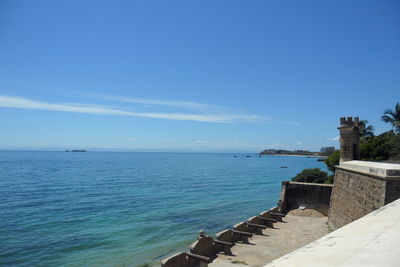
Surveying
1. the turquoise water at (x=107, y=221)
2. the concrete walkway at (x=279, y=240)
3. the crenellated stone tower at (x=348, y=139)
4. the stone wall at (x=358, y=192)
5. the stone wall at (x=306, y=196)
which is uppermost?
the crenellated stone tower at (x=348, y=139)

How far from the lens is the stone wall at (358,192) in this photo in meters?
9.20

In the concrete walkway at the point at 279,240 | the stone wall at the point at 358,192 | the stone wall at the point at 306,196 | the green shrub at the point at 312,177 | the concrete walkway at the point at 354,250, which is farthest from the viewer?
the green shrub at the point at 312,177

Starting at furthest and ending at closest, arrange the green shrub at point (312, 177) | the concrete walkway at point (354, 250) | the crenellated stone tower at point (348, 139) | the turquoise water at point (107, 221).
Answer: the green shrub at point (312, 177) < the crenellated stone tower at point (348, 139) < the turquoise water at point (107, 221) < the concrete walkway at point (354, 250)

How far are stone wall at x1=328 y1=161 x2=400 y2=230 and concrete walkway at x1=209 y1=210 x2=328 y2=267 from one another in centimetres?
148

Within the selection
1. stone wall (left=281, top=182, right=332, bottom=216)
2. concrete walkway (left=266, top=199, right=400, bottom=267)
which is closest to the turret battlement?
stone wall (left=281, top=182, right=332, bottom=216)

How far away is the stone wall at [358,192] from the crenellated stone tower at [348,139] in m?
1.46

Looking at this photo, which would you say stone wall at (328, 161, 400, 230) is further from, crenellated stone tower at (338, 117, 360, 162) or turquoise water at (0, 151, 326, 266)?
turquoise water at (0, 151, 326, 266)

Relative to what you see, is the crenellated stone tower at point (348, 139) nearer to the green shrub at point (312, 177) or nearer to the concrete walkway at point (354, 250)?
the green shrub at point (312, 177)

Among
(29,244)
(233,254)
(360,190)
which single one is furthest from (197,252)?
(29,244)

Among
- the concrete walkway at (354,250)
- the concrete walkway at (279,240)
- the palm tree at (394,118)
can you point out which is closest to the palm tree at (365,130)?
the palm tree at (394,118)

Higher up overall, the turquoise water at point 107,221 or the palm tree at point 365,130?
the palm tree at point 365,130

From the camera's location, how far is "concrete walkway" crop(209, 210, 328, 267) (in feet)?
37.2

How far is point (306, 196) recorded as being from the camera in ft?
66.6

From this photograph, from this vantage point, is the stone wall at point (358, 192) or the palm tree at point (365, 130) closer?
the stone wall at point (358, 192)
